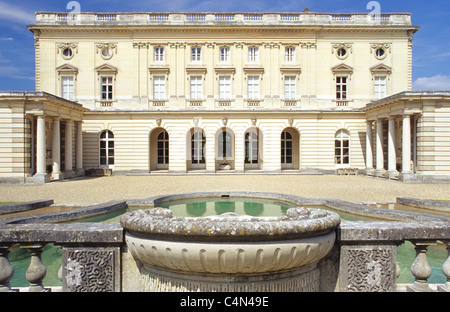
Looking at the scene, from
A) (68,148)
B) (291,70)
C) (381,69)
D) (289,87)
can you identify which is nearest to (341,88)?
(381,69)

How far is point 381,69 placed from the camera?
2514 cm

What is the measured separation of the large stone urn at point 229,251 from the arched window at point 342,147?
944 inches

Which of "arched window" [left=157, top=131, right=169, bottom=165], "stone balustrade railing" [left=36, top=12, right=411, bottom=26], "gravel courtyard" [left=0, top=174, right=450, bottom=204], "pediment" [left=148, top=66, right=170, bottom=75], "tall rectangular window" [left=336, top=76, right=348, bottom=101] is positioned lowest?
"gravel courtyard" [left=0, top=174, right=450, bottom=204]

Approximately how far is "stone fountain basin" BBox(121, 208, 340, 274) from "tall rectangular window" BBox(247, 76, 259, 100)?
2351 cm

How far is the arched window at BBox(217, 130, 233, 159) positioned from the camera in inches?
1032

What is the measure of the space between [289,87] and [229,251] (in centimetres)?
2461

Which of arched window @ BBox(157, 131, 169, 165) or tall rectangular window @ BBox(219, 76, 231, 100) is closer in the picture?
tall rectangular window @ BBox(219, 76, 231, 100)

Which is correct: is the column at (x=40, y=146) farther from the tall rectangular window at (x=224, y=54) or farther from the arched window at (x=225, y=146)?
the tall rectangular window at (x=224, y=54)

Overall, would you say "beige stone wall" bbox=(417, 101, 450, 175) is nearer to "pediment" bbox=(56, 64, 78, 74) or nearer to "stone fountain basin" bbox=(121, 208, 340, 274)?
"stone fountain basin" bbox=(121, 208, 340, 274)

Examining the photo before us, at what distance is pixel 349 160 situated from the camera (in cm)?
2498

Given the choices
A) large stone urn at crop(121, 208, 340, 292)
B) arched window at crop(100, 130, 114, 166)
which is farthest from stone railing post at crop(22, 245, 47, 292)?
arched window at crop(100, 130, 114, 166)

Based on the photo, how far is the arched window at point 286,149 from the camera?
27.1 metres

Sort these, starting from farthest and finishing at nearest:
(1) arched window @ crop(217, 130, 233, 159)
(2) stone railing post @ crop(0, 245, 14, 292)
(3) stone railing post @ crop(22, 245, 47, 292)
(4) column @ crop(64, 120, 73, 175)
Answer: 1. (1) arched window @ crop(217, 130, 233, 159)
2. (4) column @ crop(64, 120, 73, 175)
3. (3) stone railing post @ crop(22, 245, 47, 292)
4. (2) stone railing post @ crop(0, 245, 14, 292)

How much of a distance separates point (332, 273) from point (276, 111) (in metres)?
22.4
